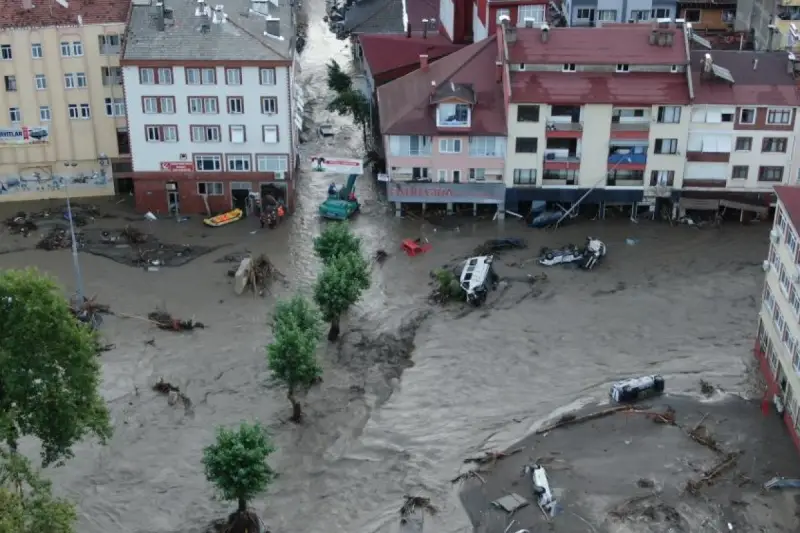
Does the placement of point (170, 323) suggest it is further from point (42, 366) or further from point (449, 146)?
point (449, 146)

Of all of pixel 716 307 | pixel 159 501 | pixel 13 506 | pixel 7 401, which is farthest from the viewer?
pixel 716 307

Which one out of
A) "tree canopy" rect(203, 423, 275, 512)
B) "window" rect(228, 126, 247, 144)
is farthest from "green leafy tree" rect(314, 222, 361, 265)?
"tree canopy" rect(203, 423, 275, 512)

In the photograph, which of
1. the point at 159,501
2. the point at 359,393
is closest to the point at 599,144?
the point at 359,393

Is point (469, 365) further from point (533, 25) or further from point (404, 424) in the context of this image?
point (533, 25)

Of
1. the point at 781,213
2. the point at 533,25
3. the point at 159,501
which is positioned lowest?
the point at 159,501

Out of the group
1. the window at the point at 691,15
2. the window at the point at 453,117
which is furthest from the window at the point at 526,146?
the window at the point at 691,15

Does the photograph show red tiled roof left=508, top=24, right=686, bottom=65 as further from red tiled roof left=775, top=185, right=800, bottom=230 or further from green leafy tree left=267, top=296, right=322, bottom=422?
green leafy tree left=267, top=296, right=322, bottom=422

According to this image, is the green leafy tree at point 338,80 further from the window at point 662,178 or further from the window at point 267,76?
the window at point 662,178
